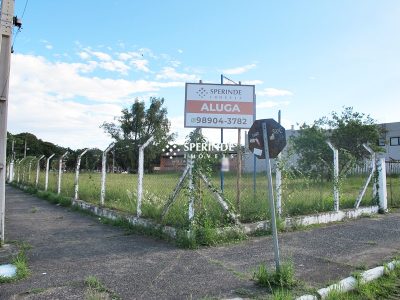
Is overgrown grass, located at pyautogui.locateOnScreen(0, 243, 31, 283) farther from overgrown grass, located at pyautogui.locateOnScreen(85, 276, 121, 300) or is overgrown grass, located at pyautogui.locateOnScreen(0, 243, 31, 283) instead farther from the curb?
the curb

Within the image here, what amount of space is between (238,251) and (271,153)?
8.19ft

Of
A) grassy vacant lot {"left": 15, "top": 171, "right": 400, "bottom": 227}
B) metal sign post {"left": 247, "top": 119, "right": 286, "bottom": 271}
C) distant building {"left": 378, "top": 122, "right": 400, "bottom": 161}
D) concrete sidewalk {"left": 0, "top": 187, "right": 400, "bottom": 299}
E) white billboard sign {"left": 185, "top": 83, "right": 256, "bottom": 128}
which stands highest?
distant building {"left": 378, "top": 122, "right": 400, "bottom": 161}

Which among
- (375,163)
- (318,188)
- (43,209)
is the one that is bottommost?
(43,209)

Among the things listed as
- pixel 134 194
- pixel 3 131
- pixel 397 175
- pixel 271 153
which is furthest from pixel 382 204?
pixel 3 131

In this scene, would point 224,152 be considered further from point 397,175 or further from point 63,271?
point 397,175

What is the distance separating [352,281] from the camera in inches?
188

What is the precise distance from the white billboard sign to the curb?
443 cm

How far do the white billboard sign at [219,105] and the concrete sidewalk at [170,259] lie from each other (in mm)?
2798

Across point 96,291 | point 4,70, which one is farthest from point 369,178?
point 4,70

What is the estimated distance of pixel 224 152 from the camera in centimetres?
794

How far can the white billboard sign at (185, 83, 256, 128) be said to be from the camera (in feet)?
28.0

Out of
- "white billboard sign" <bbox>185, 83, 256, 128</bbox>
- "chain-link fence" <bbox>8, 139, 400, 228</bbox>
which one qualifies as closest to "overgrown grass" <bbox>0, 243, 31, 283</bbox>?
"chain-link fence" <bbox>8, 139, 400, 228</bbox>

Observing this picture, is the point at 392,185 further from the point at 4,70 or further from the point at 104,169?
the point at 4,70

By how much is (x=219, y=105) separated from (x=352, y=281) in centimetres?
504
